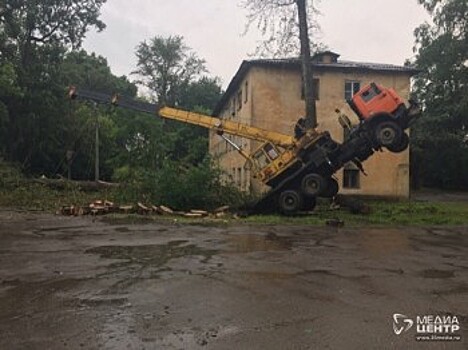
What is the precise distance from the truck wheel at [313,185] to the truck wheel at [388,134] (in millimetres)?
2525

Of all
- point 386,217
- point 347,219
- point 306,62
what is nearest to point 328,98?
point 306,62

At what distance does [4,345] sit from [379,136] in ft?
51.0

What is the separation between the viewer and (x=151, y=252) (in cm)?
1080

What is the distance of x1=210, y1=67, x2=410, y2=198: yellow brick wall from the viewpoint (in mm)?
29000

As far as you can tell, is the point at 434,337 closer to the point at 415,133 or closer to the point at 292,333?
the point at 292,333

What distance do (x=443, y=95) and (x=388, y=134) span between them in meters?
30.0

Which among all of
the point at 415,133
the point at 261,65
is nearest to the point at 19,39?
the point at 261,65

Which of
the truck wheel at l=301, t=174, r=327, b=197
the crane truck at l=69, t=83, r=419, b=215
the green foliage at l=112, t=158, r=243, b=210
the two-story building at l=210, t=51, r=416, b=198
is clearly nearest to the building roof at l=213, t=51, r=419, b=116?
the two-story building at l=210, t=51, r=416, b=198

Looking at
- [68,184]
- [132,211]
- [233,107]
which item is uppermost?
[233,107]

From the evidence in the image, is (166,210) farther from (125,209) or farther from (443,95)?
(443,95)

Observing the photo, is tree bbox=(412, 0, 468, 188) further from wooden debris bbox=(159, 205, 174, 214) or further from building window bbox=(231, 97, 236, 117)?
wooden debris bbox=(159, 205, 174, 214)

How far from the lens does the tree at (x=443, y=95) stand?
41688 millimetres

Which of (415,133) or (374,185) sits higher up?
(415,133)

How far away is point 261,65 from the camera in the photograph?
28891 mm
